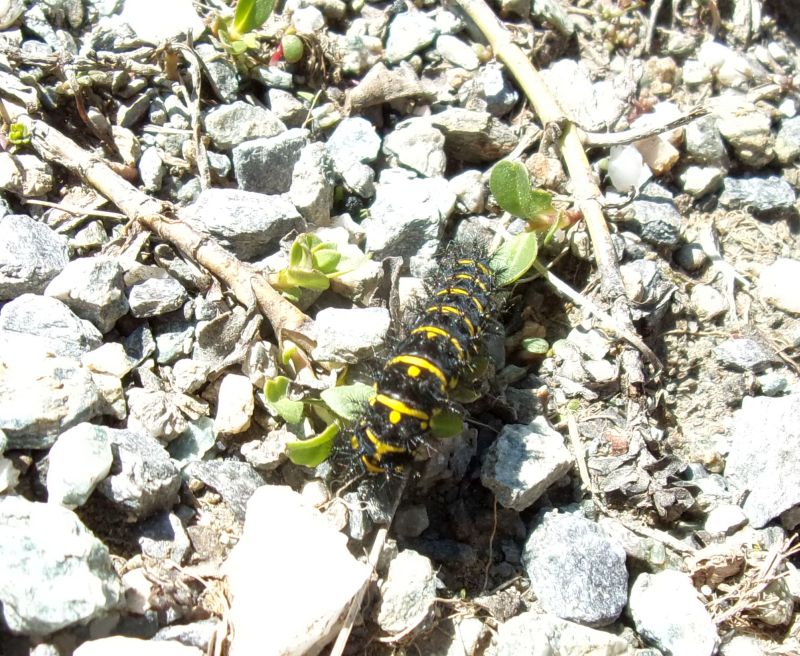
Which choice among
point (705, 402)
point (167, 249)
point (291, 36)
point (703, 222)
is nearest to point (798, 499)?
point (705, 402)

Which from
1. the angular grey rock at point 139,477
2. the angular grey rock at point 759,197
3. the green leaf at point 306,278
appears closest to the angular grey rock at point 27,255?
the angular grey rock at point 139,477

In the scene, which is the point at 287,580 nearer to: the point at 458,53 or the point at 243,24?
the point at 243,24

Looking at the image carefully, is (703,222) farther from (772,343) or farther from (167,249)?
(167,249)

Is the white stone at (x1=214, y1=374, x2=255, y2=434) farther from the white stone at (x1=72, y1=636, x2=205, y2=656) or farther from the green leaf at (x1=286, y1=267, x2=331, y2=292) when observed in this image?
the white stone at (x1=72, y1=636, x2=205, y2=656)

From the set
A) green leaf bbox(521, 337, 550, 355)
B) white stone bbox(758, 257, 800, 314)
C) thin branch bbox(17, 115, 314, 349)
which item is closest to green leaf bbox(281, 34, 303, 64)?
thin branch bbox(17, 115, 314, 349)

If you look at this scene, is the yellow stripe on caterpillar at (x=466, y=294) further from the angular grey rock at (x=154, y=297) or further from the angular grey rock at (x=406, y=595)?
the angular grey rock at (x=154, y=297)

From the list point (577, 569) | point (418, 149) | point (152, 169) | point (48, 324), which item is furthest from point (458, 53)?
point (577, 569)
